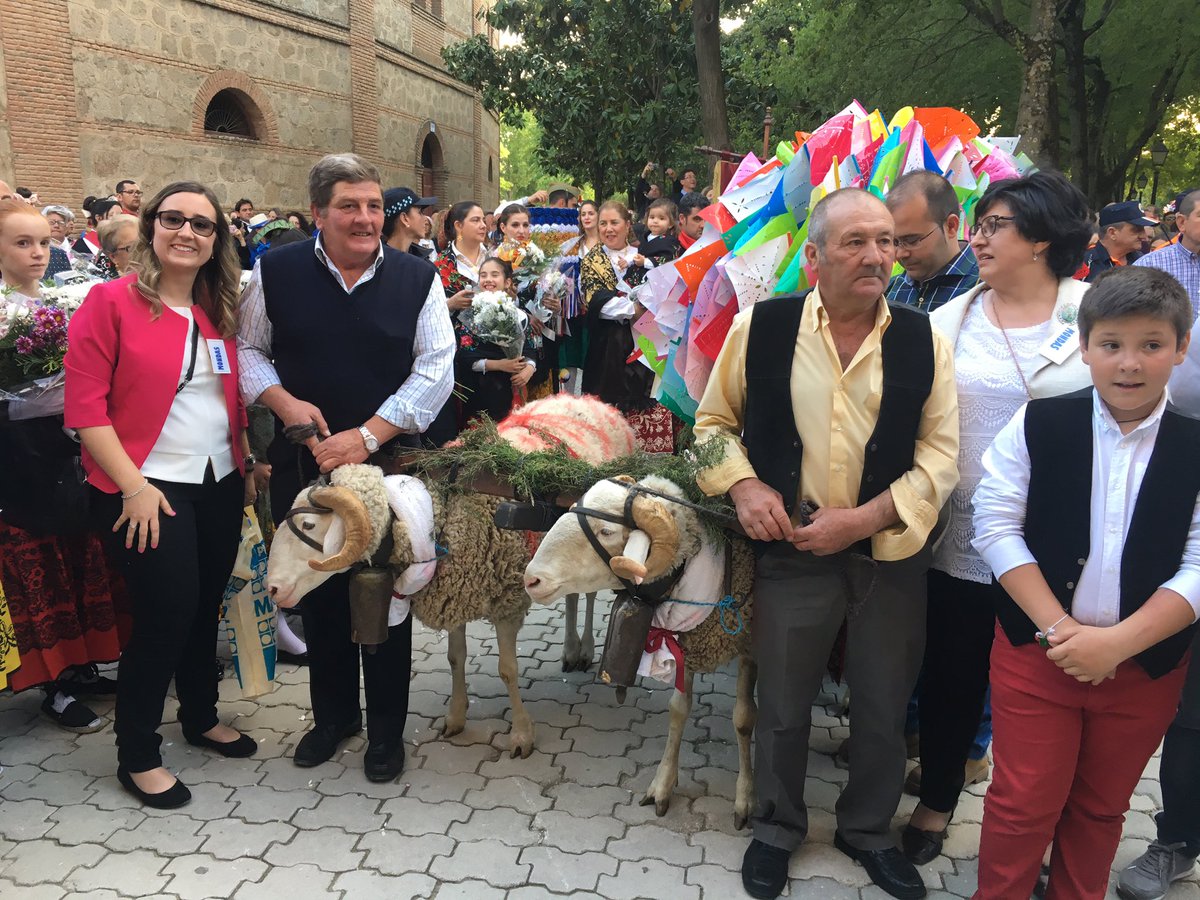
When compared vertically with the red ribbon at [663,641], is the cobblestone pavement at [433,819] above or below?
below

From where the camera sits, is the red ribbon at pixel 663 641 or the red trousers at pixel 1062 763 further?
the red ribbon at pixel 663 641

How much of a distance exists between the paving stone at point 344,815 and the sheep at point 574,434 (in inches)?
52.3

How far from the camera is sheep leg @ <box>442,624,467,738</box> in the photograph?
4109 mm

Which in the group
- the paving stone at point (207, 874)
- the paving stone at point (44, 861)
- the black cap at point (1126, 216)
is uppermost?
the black cap at point (1126, 216)

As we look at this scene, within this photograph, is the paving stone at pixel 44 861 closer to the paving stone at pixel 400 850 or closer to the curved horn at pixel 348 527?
the paving stone at pixel 400 850

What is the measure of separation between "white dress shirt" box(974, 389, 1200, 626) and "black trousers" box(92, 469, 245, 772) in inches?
116

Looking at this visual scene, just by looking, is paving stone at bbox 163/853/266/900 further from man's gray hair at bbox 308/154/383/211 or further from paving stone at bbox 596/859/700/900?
man's gray hair at bbox 308/154/383/211

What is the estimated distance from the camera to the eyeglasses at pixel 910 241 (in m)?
3.33

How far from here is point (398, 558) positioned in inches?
137

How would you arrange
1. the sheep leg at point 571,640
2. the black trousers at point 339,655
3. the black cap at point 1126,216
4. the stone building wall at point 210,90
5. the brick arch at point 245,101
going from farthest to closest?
the brick arch at point 245,101 → the stone building wall at point 210,90 → the black cap at point 1126,216 → the sheep leg at point 571,640 → the black trousers at point 339,655

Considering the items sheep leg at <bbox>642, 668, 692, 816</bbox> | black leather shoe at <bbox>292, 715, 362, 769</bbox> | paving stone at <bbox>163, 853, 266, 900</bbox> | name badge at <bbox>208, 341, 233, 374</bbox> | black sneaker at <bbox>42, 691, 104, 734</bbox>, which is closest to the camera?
paving stone at <bbox>163, 853, 266, 900</bbox>

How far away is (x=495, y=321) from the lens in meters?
5.89

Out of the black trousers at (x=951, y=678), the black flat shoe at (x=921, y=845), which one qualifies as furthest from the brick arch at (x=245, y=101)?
the black flat shoe at (x=921, y=845)

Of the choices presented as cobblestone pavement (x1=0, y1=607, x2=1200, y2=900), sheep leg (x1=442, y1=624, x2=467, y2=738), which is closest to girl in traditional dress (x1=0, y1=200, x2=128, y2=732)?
cobblestone pavement (x1=0, y1=607, x2=1200, y2=900)
